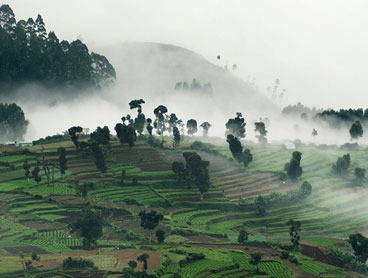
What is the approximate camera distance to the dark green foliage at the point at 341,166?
169375 mm

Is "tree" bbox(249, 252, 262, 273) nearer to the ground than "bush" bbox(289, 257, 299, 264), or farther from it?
farther from it

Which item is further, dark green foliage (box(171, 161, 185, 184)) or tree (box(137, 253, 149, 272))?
dark green foliage (box(171, 161, 185, 184))

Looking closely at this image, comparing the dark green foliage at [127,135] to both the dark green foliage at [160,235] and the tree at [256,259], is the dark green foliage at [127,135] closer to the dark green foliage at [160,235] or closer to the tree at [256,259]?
the dark green foliage at [160,235]

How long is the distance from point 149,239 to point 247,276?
95.7ft

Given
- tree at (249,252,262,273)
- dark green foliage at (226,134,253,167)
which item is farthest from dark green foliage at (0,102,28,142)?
tree at (249,252,262,273)

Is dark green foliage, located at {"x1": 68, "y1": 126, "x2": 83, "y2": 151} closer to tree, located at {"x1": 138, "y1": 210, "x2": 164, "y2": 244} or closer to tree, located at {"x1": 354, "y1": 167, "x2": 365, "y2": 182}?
tree, located at {"x1": 138, "y1": 210, "x2": 164, "y2": 244}

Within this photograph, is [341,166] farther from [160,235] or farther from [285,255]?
[160,235]

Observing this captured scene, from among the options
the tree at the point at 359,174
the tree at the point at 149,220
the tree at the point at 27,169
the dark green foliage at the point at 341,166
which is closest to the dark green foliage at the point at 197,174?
the tree at the point at 149,220

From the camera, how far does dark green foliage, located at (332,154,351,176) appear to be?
169375 mm

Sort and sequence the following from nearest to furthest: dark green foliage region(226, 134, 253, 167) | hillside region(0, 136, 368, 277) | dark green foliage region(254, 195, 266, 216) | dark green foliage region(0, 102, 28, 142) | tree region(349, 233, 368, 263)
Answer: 1. hillside region(0, 136, 368, 277)
2. tree region(349, 233, 368, 263)
3. dark green foliage region(254, 195, 266, 216)
4. dark green foliage region(226, 134, 253, 167)
5. dark green foliage region(0, 102, 28, 142)

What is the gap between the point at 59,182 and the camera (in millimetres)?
142750

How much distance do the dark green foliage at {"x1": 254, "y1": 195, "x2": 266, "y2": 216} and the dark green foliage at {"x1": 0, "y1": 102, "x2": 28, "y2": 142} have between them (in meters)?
102

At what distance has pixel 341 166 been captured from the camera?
170m

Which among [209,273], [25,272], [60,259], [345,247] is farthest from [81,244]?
[345,247]
